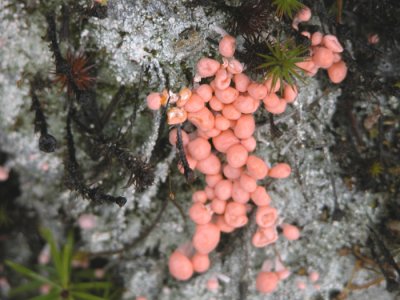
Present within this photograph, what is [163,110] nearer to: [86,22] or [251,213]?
[86,22]

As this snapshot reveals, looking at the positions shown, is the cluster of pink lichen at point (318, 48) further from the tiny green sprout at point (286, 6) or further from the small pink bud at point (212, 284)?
the small pink bud at point (212, 284)

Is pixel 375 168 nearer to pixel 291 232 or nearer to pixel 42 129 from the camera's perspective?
pixel 291 232

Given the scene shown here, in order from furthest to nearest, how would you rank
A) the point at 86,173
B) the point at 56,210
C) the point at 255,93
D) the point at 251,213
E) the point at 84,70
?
1. the point at 56,210
2. the point at 86,173
3. the point at 251,213
4. the point at 84,70
5. the point at 255,93

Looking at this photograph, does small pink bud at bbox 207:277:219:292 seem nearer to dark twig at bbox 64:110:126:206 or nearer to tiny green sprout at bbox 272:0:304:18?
dark twig at bbox 64:110:126:206

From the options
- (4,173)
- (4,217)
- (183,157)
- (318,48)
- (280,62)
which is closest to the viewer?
(280,62)

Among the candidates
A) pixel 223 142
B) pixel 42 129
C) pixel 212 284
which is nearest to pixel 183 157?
pixel 223 142

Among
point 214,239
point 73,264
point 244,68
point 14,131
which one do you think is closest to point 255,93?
point 244,68

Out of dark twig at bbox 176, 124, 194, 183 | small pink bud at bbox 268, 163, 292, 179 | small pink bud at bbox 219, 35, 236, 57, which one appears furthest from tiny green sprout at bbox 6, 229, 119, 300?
small pink bud at bbox 219, 35, 236, 57

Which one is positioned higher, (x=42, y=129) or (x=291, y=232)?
(x=42, y=129)
